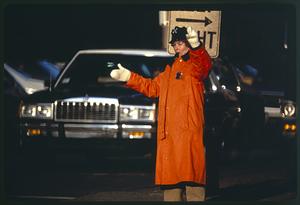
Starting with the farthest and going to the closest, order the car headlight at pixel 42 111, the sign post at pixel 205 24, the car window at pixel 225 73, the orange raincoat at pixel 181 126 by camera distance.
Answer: the car window at pixel 225 73 < the car headlight at pixel 42 111 < the sign post at pixel 205 24 < the orange raincoat at pixel 181 126

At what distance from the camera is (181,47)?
29.8 ft

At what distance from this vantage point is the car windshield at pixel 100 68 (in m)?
13.4

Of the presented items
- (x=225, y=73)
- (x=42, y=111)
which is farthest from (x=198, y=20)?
(x=225, y=73)

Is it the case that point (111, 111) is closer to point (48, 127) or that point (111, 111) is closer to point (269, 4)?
point (48, 127)

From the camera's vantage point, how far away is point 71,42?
29312 mm

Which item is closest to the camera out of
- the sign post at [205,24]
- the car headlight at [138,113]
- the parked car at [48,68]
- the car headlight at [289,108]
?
the sign post at [205,24]

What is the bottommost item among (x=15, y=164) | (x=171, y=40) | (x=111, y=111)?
(x=15, y=164)

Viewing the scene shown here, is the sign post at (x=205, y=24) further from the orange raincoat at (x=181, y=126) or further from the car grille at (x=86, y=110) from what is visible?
the car grille at (x=86, y=110)

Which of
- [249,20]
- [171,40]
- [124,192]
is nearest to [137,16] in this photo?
[249,20]

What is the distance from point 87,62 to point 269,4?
4134 mm

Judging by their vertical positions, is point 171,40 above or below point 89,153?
above

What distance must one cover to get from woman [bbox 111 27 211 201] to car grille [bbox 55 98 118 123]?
11.8 ft

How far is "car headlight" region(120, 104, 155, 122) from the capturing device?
12.5 metres

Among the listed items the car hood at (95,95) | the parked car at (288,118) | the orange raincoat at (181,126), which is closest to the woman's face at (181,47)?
the orange raincoat at (181,126)
